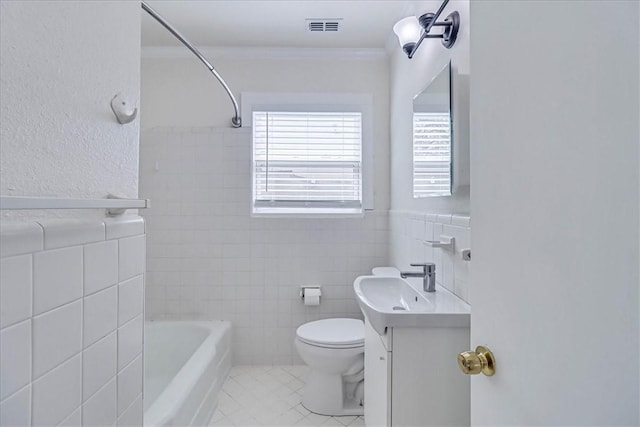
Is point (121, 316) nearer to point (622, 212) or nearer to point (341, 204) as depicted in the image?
point (622, 212)

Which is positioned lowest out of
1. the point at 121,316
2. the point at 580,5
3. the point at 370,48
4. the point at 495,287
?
the point at 121,316

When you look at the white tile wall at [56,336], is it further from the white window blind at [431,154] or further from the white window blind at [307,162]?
the white window blind at [307,162]

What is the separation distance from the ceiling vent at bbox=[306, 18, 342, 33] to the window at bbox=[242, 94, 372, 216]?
46 cm

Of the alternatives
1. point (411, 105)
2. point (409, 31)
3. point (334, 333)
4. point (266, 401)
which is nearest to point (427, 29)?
point (409, 31)

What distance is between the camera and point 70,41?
2.33 feet

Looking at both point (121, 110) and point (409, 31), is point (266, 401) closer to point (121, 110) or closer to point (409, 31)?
point (121, 110)

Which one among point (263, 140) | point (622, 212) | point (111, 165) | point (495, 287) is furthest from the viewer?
point (263, 140)

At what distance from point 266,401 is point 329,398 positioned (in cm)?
42

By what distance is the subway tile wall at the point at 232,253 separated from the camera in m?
2.64

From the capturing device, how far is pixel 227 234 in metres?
2.66

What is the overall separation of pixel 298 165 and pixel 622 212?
239 cm

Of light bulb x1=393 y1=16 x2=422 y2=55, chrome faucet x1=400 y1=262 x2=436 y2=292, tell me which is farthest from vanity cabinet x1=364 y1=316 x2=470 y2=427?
light bulb x1=393 y1=16 x2=422 y2=55

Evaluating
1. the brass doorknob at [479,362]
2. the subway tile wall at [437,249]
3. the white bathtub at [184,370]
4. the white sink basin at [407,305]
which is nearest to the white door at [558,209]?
the brass doorknob at [479,362]

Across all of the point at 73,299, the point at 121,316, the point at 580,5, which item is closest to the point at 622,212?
the point at 580,5
